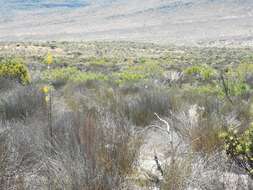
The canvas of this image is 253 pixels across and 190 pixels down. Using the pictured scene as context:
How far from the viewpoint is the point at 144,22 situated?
419 ft

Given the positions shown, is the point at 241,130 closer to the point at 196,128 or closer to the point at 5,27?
the point at 196,128

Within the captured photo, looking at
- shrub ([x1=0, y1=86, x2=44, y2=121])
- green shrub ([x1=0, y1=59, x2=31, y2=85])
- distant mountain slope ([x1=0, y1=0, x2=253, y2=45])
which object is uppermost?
shrub ([x1=0, y1=86, x2=44, y2=121])

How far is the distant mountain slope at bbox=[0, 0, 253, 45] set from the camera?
4161 inches

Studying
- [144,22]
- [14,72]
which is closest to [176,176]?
[14,72]

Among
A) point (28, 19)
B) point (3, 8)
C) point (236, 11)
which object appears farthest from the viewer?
point (3, 8)

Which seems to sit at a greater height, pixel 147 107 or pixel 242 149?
pixel 242 149

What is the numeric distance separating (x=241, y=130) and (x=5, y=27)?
140 m

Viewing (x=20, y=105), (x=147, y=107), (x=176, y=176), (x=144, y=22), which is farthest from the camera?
(x=144, y=22)

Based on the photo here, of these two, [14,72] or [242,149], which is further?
[14,72]

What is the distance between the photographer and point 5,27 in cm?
14138

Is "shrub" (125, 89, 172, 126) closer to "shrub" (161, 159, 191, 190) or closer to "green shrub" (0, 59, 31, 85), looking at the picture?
"shrub" (161, 159, 191, 190)

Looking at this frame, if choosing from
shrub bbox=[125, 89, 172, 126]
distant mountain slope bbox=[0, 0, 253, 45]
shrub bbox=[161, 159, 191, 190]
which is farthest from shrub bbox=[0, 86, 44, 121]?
distant mountain slope bbox=[0, 0, 253, 45]

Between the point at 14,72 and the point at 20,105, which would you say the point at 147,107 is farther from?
the point at 14,72

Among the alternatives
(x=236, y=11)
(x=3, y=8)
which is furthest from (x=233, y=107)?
(x=3, y=8)
